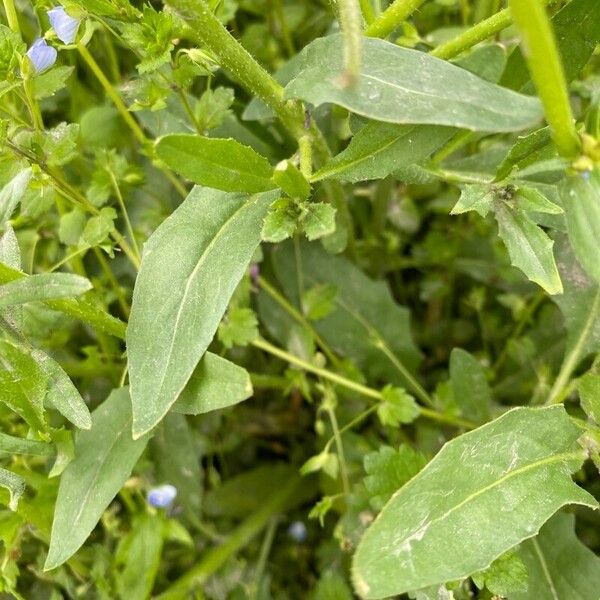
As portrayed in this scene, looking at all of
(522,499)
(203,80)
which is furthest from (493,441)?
(203,80)

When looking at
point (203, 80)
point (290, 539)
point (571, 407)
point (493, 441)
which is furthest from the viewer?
point (290, 539)

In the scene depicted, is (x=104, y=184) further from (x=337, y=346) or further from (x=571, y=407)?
(x=571, y=407)

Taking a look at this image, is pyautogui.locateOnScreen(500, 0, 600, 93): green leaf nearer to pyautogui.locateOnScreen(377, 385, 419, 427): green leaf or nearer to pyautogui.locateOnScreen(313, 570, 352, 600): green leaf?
pyautogui.locateOnScreen(377, 385, 419, 427): green leaf

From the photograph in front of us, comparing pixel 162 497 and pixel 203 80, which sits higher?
pixel 203 80

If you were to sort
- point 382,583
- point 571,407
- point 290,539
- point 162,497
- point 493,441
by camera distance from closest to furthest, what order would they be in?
point 382,583, point 493,441, point 162,497, point 571,407, point 290,539

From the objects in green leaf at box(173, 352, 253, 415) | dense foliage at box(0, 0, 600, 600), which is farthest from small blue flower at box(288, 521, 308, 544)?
green leaf at box(173, 352, 253, 415)

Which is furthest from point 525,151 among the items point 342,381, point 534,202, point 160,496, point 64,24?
point 160,496

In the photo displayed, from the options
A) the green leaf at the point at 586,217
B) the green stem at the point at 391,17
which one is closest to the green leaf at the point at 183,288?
the green stem at the point at 391,17
